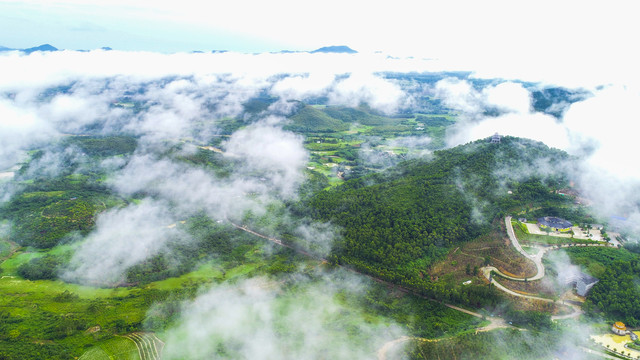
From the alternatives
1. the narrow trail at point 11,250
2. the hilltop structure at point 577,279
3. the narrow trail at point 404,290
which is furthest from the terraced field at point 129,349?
the hilltop structure at point 577,279

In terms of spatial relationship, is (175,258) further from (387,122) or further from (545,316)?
(387,122)

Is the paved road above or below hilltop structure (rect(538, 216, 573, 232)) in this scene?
below

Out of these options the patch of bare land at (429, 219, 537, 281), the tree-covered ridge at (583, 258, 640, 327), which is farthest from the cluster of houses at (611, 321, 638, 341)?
the patch of bare land at (429, 219, 537, 281)

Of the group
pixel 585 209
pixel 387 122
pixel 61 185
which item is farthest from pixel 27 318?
pixel 387 122

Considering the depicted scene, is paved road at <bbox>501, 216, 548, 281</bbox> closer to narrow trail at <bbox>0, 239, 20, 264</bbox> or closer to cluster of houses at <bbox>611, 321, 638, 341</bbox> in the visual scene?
cluster of houses at <bbox>611, 321, 638, 341</bbox>

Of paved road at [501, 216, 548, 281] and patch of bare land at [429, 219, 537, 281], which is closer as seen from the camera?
paved road at [501, 216, 548, 281]

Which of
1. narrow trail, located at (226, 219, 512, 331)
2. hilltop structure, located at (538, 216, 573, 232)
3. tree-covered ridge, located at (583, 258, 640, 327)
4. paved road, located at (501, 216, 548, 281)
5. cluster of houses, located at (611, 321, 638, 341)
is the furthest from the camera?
hilltop structure, located at (538, 216, 573, 232)
